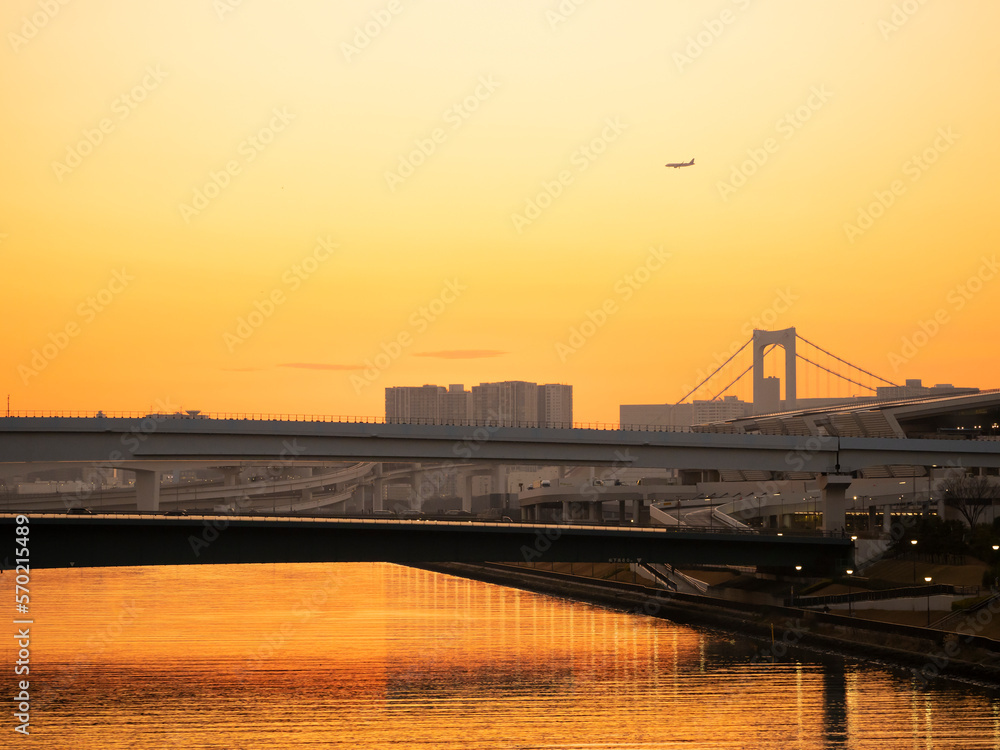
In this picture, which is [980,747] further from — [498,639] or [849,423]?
[849,423]

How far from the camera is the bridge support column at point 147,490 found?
258ft

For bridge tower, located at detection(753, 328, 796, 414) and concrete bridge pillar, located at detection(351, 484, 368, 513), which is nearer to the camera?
bridge tower, located at detection(753, 328, 796, 414)

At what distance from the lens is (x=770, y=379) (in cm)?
16612

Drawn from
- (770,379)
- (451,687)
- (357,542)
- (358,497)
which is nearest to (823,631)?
(451,687)

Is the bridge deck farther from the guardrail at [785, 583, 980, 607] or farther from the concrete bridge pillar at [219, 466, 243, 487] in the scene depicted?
the concrete bridge pillar at [219, 466, 243, 487]

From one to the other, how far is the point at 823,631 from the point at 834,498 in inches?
453

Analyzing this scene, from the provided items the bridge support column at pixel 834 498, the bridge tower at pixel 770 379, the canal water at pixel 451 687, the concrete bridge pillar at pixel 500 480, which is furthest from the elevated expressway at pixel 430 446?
the concrete bridge pillar at pixel 500 480

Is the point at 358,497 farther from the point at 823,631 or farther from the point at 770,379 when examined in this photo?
the point at 823,631

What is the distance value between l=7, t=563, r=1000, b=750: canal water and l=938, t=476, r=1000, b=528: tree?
85.7 ft

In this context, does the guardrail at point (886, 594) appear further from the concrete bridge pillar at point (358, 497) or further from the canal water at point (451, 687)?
the concrete bridge pillar at point (358, 497)

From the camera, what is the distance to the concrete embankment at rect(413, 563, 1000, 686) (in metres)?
40.9

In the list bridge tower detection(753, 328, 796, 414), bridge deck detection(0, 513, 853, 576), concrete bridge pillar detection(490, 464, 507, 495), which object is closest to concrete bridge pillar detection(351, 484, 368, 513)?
concrete bridge pillar detection(490, 464, 507, 495)

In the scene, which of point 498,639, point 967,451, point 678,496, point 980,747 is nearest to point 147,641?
point 498,639

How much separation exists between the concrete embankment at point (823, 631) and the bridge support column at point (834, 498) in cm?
594
